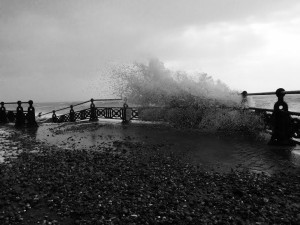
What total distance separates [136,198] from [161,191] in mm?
516

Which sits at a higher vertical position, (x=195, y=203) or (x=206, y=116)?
(x=206, y=116)

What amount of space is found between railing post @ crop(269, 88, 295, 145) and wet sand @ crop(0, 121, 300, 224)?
1.33 meters

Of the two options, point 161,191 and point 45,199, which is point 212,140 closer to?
point 161,191

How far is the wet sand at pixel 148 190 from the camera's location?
3252mm

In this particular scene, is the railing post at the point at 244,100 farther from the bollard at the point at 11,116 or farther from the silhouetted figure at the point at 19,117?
the bollard at the point at 11,116

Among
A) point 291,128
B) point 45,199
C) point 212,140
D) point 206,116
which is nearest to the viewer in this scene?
point 45,199

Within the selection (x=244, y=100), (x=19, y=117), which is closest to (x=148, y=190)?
(x=244, y=100)

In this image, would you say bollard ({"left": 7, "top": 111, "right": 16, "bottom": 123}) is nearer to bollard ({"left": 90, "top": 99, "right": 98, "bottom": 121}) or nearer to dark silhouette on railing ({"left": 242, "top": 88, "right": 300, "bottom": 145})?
bollard ({"left": 90, "top": 99, "right": 98, "bottom": 121})

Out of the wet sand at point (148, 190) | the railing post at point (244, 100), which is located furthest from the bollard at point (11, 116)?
the railing post at point (244, 100)

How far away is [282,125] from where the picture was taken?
7672mm

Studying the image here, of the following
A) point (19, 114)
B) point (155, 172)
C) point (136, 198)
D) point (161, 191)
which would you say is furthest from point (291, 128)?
point (19, 114)

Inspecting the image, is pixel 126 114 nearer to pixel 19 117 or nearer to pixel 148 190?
pixel 19 117

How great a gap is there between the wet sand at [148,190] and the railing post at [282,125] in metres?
1.33

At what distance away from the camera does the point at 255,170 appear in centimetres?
530
